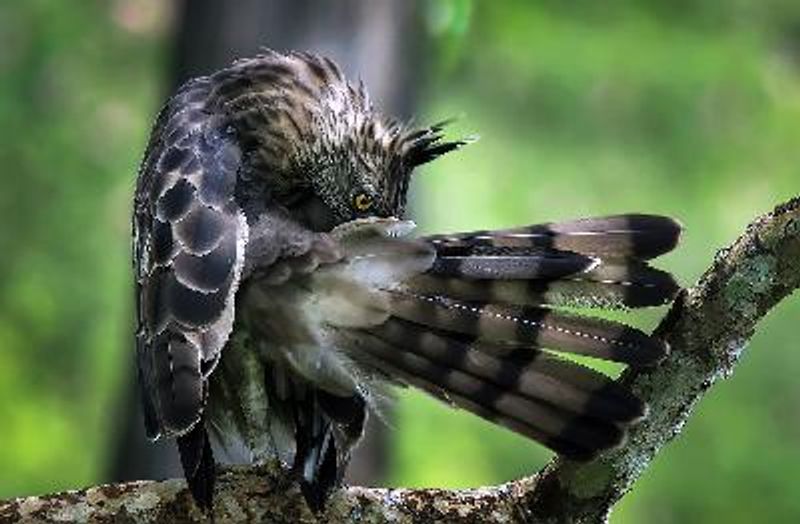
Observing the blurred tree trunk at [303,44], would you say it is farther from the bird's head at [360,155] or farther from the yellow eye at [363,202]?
the yellow eye at [363,202]

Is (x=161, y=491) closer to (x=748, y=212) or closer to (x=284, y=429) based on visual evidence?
(x=284, y=429)

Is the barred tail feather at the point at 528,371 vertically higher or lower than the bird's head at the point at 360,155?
lower

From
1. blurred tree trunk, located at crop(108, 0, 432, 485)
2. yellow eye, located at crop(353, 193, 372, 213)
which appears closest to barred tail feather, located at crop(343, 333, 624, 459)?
yellow eye, located at crop(353, 193, 372, 213)

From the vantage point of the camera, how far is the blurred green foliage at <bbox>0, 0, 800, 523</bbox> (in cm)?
865

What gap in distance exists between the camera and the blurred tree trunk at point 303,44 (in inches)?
261

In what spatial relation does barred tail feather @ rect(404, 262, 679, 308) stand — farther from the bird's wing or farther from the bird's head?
the bird's head

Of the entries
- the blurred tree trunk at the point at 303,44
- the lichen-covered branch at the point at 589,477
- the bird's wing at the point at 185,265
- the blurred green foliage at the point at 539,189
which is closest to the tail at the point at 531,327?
the lichen-covered branch at the point at 589,477

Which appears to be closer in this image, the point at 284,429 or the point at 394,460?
the point at 284,429

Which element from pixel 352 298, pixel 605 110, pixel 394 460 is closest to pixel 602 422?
pixel 352 298

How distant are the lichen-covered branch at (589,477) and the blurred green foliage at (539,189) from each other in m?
4.52

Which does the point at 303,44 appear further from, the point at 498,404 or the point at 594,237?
the point at 498,404

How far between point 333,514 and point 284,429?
1.33ft

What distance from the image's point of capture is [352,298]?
3834 millimetres

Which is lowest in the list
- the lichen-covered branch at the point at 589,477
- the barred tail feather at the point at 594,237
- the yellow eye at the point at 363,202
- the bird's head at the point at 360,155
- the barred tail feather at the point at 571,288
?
the lichen-covered branch at the point at 589,477
